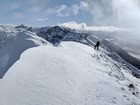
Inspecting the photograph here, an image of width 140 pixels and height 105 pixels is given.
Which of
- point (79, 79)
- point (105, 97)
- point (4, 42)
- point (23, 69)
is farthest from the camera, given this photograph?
point (4, 42)

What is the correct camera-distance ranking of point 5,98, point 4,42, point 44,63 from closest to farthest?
point 5,98
point 44,63
point 4,42

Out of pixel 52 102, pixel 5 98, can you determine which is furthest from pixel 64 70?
pixel 5 98

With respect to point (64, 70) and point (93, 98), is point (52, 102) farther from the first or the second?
point (64, 70)

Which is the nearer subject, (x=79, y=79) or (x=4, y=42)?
(x=79, y=79)

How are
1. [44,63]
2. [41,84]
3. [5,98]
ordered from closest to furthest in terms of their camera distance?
[5,98]
[41,84]
[44,63]

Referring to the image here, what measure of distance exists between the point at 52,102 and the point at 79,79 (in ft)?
24.2

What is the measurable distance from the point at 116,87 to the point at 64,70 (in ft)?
19.6

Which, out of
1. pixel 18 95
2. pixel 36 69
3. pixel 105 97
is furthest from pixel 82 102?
pixel 36 69

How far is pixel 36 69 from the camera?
22.8 metres

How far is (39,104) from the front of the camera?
15711 millimetres

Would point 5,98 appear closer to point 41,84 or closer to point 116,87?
point 41,84

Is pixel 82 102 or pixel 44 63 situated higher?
pixel 44 63

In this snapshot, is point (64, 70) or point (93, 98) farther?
point (64, 70)

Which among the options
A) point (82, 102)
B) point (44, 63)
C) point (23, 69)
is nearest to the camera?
point (82, 102)
